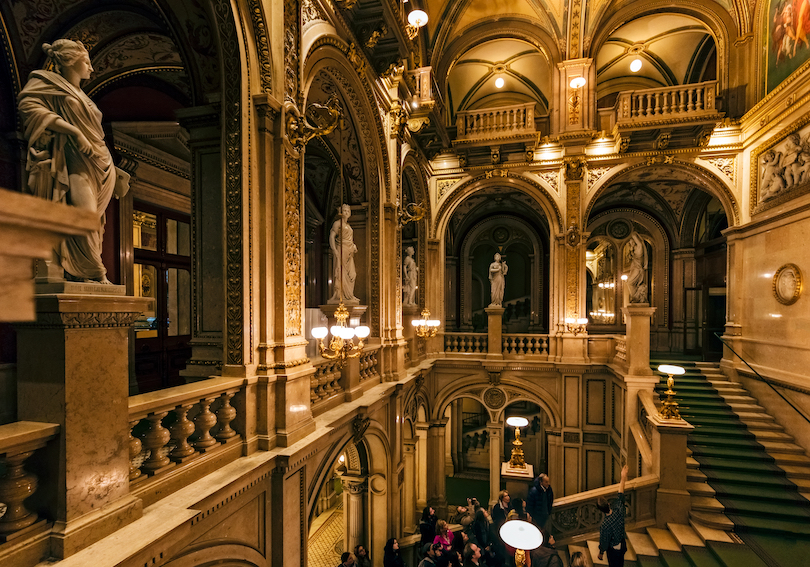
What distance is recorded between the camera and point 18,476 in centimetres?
213

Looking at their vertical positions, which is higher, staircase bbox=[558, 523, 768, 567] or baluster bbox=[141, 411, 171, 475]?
baluster bbox=[141, 411, 171, 475]

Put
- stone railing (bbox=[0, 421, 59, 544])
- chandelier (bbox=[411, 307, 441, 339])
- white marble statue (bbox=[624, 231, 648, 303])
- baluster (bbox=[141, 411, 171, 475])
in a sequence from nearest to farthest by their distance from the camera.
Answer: stone railing (bbox=[0, 421, 59, 544])
baluster (bbox=[141, 411, 171, 475])
chandelier (bbox=[411, 307, 441, 339])
white marble statue (bbox=[624, 231, 648, 303])

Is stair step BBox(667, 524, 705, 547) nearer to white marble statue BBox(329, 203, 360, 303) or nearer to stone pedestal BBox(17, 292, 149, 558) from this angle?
white marble statue BBox(329, 203, 360, 303)

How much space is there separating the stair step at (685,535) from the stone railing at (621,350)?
348 centimetres

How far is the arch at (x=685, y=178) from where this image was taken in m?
10.2

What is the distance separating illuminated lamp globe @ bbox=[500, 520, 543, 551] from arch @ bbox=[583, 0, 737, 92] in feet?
37.0

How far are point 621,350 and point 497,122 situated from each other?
6.88 m

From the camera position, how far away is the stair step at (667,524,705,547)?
19.2 feet

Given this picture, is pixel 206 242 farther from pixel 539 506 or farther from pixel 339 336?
pixel 539 506

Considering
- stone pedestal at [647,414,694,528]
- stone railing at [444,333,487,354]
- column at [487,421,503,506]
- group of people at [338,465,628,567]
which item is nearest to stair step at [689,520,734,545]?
stone pedestal at [647,414,694,528]

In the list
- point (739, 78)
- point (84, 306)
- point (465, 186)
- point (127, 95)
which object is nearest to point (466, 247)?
point (465, 186)

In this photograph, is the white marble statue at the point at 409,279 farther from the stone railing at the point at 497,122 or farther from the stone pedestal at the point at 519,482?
the stone pedestal at the point at 519,482

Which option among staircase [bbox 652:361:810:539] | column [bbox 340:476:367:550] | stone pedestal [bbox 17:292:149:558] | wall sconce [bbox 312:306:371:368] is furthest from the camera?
column [bbox 340:476:367:550]

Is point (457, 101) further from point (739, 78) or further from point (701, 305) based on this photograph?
point (701, 305)
